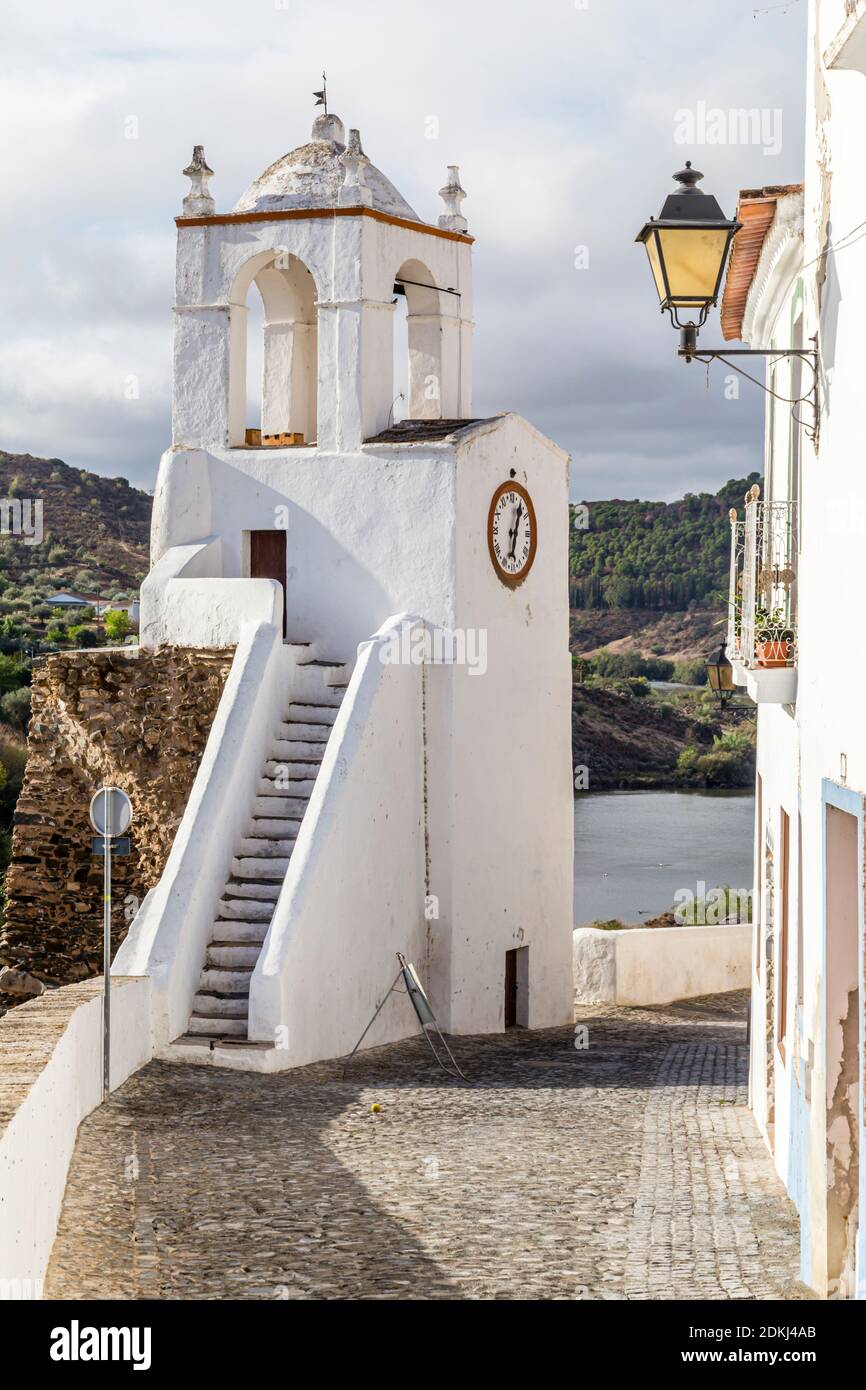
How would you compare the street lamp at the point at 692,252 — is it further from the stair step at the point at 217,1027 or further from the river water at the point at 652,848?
the river water at the point at 652,848

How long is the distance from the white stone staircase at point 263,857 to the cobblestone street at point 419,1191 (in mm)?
713

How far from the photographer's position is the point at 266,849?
12.4 m

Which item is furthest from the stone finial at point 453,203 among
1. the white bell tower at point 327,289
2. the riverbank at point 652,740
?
the riverbank at point 652,740

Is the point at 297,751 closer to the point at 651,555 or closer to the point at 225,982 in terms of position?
the point at 225,982

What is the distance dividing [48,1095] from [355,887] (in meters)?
5.19

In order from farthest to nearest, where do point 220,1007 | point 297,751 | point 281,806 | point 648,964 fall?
point 648,964 → point 297,751 → point 281,806 → point 220,1007

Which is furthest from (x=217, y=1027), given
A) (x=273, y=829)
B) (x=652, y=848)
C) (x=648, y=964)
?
(x=652, y=848)

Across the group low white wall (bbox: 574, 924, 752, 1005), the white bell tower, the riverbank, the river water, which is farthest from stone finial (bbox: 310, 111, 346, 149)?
the riverbank

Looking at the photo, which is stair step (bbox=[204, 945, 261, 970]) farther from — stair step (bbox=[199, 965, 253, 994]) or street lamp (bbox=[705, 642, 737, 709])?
street lamp (bbox=[705, 642, 737, 709])

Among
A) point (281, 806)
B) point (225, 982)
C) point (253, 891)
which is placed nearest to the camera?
point (225, 982)

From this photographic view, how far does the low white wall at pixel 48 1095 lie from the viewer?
5.81 metres
